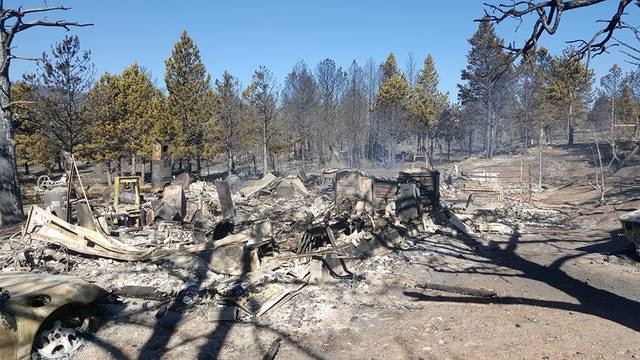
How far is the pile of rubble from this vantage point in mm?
6253

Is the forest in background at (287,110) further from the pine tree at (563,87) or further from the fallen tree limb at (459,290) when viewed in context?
the fallen tree limb at (459,290)

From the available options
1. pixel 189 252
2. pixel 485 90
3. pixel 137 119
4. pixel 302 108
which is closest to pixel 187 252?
pixel 189 252

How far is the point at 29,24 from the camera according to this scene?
46.1 ft

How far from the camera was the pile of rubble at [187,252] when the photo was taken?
6.25 meters

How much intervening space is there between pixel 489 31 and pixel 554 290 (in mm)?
39324

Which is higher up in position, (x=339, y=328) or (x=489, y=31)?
(x=489, y=31)

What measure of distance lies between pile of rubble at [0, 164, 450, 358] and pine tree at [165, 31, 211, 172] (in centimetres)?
1703

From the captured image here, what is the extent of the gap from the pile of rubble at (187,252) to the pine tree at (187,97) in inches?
670

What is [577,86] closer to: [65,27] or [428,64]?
[428,64]

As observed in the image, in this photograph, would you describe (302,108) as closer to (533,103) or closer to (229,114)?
(229,114)

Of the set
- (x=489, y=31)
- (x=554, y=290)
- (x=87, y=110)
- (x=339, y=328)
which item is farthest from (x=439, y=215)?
(x=489, y=31)

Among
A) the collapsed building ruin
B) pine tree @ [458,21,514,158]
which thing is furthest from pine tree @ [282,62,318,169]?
the collapsed building ruin

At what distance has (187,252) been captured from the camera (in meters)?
8.78

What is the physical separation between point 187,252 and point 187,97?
24.5 meters
